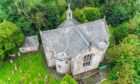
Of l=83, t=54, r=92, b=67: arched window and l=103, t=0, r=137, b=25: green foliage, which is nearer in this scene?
l=83, t=54, r=92, b=67: arched window

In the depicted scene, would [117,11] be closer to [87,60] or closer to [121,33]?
[121,33]

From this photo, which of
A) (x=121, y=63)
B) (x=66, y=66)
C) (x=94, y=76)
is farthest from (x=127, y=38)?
(x=66, y=66)

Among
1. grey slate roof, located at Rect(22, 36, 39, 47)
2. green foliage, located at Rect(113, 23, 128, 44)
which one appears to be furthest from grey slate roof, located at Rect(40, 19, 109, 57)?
grey slate roof, located at Rect(22, 36, 39, 47)

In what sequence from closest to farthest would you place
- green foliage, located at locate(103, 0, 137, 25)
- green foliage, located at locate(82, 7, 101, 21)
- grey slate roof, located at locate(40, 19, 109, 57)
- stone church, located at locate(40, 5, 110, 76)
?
1. stone church, located at locate(40, 5, 110, 76)
2. grey slate roof, located at locate(40, 19, 109, 57)
3. green foliage, located at locate(82, 7, 101, 21)
4. green foliage, located at locate(103, 0, 137, 25)

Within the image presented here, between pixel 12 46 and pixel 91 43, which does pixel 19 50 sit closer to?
pixel 12 46

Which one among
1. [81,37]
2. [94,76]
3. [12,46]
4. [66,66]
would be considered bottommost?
[94,76]

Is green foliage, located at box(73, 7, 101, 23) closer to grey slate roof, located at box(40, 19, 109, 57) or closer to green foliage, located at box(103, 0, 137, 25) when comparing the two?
green foliage, located at box(103, 0, 137, 25)

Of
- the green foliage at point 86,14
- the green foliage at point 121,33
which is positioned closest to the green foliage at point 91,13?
the green foliage at point 86,14
